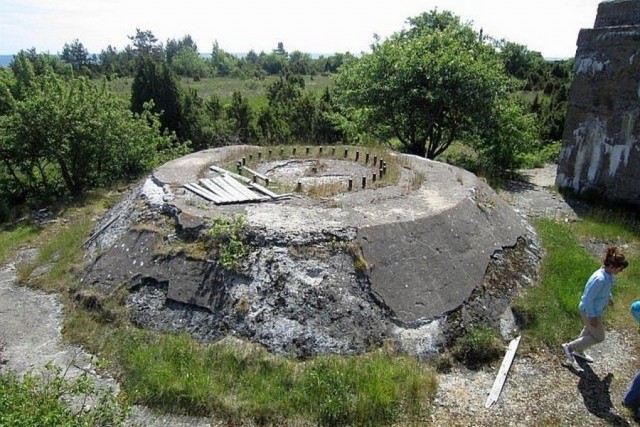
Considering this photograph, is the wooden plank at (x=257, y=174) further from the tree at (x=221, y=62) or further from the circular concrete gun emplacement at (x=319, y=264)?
Answer: the tree at (x=221, y=62)

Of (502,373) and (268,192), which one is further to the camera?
(268,192)

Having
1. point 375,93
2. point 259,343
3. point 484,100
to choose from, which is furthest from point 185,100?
point 259,343

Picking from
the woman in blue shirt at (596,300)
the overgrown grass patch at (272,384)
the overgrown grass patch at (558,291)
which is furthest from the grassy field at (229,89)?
the woman in blue shirt at (596,300)

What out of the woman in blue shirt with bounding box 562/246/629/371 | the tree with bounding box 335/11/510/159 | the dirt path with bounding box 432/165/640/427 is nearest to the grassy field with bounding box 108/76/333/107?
the tree with bounding box 335/11/510/159

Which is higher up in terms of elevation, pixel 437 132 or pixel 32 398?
pixel 437 132

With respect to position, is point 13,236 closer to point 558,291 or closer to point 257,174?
point 257,174

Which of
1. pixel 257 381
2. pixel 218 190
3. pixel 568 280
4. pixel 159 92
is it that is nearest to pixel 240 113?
pixel 159 92

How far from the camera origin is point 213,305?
630 cm

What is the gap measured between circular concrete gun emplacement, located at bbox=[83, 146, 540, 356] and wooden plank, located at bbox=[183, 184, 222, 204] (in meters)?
0.05

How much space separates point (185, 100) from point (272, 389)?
16432 mm

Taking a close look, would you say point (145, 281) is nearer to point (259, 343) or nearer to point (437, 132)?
point (259, 343)

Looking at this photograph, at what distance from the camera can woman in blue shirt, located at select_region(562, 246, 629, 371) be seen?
5398 millimetres

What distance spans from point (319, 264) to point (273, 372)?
1.56m

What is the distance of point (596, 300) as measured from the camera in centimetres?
560
